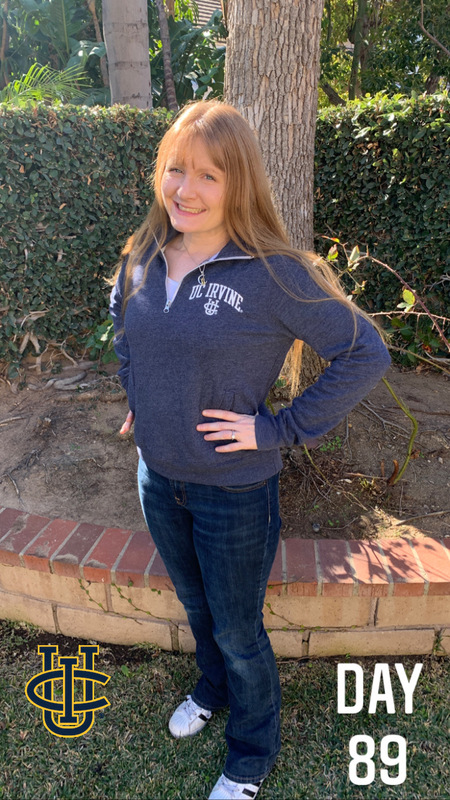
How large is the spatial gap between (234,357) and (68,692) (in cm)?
167

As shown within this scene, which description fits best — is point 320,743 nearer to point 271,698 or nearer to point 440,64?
point 271,698

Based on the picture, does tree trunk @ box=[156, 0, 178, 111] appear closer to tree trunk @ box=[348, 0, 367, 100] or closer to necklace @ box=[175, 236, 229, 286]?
tree trunk @ box=[348, 0, 367, 100]

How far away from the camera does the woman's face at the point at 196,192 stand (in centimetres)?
151

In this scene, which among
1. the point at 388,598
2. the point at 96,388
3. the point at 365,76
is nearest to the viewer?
the point at 388,598

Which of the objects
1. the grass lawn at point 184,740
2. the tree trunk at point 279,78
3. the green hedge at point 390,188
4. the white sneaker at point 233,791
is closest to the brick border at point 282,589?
the grass lawn at point 184,740

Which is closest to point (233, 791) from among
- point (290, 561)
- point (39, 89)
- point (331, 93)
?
point (290, 561)

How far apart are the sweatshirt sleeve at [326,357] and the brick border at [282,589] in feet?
2.78

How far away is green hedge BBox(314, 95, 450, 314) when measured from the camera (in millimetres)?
3629

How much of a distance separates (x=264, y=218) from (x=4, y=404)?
2.72m

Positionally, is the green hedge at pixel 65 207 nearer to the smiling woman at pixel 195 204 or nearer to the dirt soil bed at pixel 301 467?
the dirt soil bed at pixel 301 467

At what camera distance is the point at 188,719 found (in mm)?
2162

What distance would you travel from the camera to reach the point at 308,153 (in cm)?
300

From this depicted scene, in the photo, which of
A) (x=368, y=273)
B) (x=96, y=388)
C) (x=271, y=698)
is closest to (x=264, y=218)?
(x=271, y=698)

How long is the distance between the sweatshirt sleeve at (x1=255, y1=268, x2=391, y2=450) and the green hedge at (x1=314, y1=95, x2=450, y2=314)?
2.55 m
